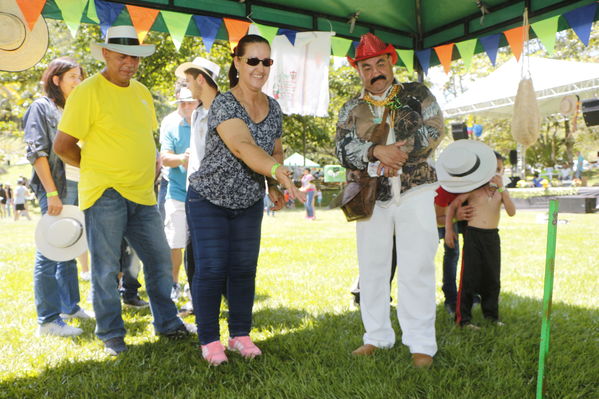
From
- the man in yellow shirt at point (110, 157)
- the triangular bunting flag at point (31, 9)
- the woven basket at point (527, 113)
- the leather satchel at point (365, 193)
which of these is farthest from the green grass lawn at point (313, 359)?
the triangular bunting flag at point (31, 9)

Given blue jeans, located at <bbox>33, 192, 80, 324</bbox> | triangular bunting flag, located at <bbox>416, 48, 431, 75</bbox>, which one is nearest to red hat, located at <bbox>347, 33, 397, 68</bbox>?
triangular bunting flag, located at <bbox>416, 48, 431, 75</bbox>

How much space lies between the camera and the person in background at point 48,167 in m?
3.25

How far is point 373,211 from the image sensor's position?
2807 mm

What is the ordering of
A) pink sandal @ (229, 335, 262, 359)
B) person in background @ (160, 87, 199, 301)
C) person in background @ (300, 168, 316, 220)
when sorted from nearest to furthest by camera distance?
1. pink sandal @ (229, 335, 262, 359)
2. person in background @ (160, 87, 199, 301)
3. person in background @ (300, 168, 316, 220)

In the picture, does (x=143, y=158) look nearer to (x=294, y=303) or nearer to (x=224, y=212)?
(x=224, y=212)

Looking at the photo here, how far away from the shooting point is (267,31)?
391cm

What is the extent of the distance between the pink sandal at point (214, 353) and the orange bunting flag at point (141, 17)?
2.36 m

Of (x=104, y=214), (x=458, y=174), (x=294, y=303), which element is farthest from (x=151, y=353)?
(x=458, y=174)

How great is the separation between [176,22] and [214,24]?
32 centimetres

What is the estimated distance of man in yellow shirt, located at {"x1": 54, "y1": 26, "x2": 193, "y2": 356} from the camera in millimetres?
2768

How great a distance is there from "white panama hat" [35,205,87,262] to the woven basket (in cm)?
358

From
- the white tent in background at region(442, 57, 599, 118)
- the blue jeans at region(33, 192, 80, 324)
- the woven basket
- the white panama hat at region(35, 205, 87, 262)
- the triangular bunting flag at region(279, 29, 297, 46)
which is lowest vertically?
the blue jeans at region(33, 192, 80, 324)

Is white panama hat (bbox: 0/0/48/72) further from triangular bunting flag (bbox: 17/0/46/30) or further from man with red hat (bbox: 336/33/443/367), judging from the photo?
man with red hat (bbox: 336/33/443/367)

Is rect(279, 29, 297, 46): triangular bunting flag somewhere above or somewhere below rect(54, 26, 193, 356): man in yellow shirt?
above
